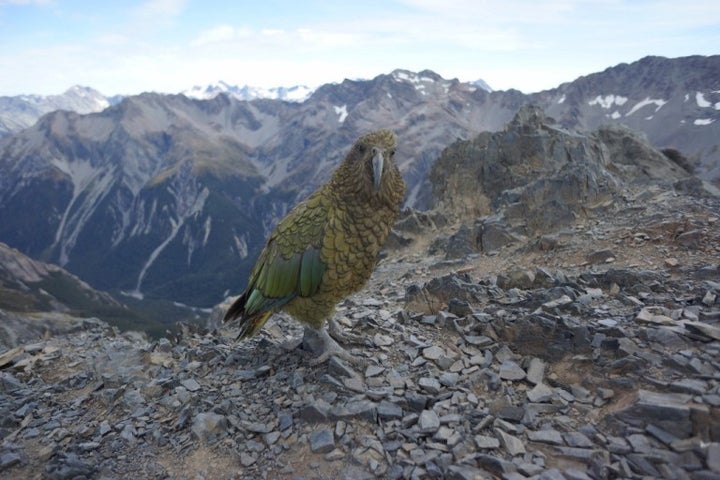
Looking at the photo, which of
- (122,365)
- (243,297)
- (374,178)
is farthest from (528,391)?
(122,365)

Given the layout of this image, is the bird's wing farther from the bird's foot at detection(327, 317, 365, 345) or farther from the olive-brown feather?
the bird's foot at detection(327, 317, 365, 345)

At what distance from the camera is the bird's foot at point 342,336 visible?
360 inches

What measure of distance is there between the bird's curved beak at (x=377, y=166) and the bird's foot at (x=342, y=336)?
11.7 feet

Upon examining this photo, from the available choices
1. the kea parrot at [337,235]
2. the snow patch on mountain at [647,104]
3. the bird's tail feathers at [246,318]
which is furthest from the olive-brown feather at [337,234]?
the snow patch on mountain at [647,104]

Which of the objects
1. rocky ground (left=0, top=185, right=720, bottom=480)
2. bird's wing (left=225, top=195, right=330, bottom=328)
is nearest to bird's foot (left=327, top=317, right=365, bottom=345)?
rocky ground (left=0, top=185, right=720, bottom=480)

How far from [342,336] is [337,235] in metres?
2.62

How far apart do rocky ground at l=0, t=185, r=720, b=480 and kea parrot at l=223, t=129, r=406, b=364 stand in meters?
1.49

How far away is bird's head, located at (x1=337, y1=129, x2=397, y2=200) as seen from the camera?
717 cm

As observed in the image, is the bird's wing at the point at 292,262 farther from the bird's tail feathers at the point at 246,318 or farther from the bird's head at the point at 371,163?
the bird's head at the point at 371,163

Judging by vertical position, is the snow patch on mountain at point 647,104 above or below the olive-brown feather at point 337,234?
above

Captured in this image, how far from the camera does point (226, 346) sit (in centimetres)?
1065

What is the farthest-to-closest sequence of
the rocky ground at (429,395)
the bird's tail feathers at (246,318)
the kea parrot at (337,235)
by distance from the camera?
the bird's tail feathers at (246,318), the kea parrot at (337,235), the rocky ground at (429,395)

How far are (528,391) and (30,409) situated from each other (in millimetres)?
10108

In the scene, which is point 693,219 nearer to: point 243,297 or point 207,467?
point 243,297
